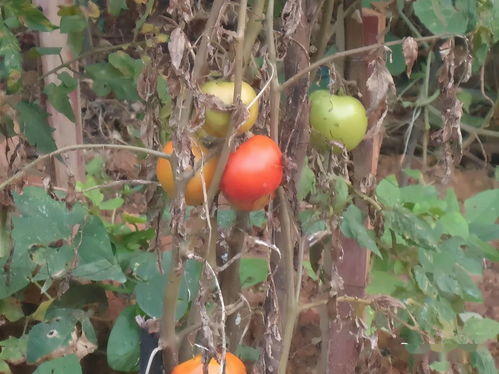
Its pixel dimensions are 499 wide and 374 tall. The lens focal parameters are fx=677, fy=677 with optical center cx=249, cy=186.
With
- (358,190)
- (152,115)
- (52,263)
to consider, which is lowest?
(52,263)

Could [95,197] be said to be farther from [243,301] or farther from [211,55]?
[211,55]

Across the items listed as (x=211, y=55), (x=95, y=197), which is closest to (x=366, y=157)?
(x=211, y=55)

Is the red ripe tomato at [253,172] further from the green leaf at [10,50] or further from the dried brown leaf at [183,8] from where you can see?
the green leaf at [10,50]

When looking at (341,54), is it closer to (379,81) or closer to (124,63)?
(379,81)

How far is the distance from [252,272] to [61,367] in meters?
0.37

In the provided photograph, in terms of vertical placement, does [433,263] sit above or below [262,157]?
below

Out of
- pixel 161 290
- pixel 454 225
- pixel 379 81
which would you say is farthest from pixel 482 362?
pixel 379 81

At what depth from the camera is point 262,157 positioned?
1.99 ft

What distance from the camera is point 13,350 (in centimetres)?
113

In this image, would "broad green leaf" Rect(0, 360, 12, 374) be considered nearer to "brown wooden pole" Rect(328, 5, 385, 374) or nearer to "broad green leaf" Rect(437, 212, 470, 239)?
"brown wooden pole" Rect(328, 5, 385, 374)

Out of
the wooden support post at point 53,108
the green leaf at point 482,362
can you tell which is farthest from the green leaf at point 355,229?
the wooden support post at point 53,108

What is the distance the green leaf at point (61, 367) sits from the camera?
36.3 inches

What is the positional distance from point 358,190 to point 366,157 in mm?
149

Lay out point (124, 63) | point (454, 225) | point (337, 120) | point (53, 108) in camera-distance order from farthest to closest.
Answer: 1. point (53, 108)
2. point (124, 63)
3. point (454, 225)
4. point (337, 120)
